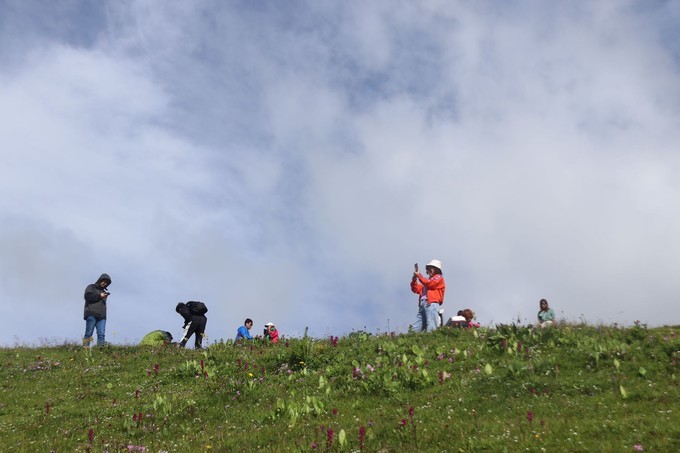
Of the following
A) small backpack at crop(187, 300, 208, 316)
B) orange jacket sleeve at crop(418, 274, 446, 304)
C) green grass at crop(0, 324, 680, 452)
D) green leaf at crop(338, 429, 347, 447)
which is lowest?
green leaf at crop(338, 429, 347, 447)

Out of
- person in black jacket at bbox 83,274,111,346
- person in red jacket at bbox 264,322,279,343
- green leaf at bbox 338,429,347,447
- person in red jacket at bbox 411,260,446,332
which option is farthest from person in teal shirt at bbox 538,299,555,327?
person in black jacket at bbox 83,274,111,346

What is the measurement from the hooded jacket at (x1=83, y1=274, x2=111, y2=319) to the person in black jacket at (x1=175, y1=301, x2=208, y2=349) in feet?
9.04

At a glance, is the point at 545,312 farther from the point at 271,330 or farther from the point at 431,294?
the point at 271,330

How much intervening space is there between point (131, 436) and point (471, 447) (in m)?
6.59

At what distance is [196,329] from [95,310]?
3.82 meters

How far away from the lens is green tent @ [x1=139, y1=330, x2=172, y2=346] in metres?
21.1

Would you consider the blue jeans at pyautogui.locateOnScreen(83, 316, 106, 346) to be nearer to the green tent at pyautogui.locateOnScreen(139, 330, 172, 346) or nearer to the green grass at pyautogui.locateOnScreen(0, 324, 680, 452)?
the green tent at pyautogui.locateOnScreen(139, 330, 172, 346)

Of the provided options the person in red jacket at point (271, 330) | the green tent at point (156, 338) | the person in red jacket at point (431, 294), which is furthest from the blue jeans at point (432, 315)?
the green tent at point (156, 338)

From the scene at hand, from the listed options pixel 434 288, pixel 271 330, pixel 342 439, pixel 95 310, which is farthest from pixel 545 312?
pixel 95 310

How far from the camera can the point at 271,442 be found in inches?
349

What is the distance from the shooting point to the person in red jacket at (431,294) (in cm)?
1959

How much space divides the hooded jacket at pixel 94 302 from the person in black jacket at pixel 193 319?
108 inches

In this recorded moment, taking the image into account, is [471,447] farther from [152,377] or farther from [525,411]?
[152,377]

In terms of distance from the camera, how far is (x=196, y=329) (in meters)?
21.9
